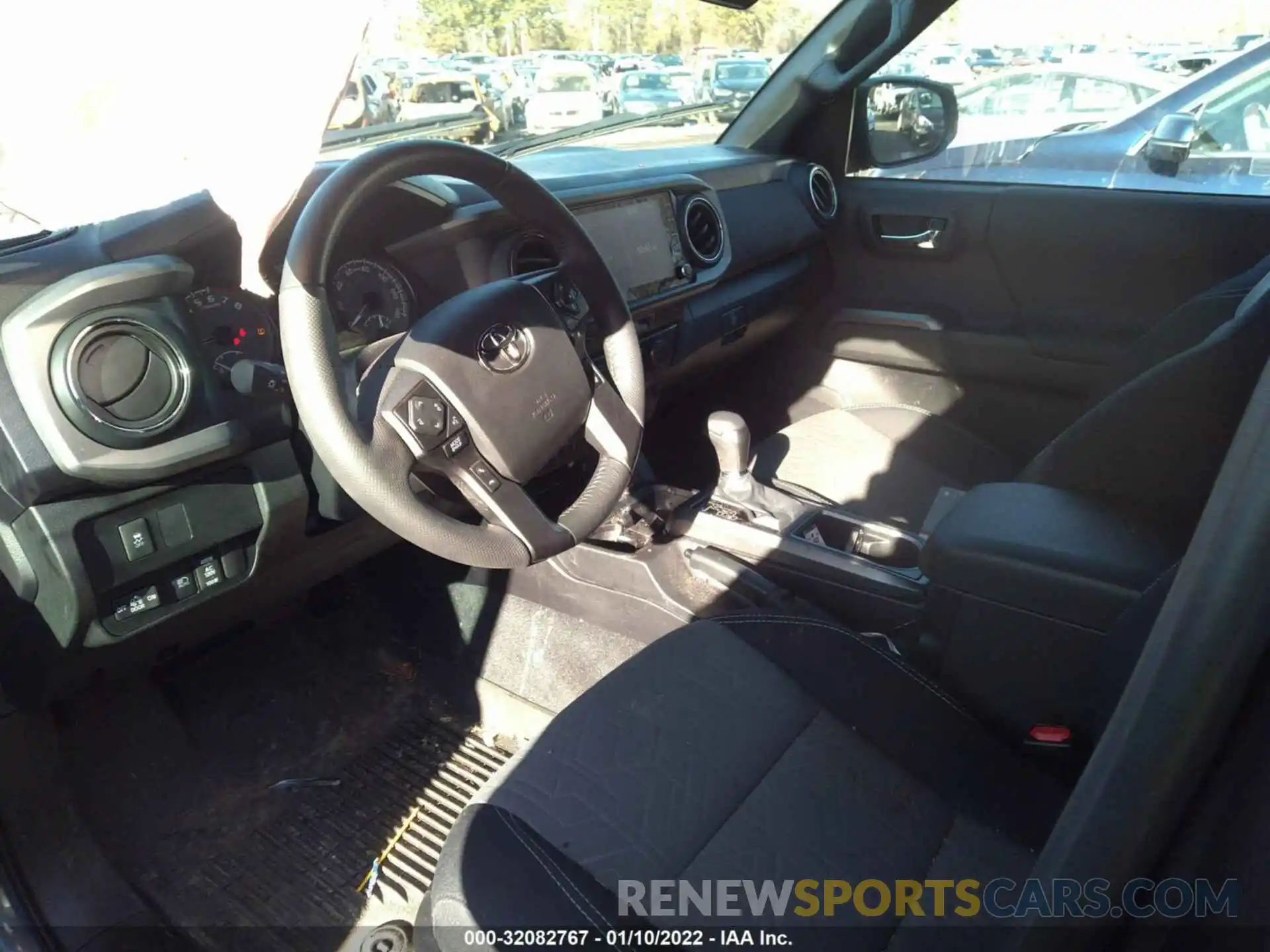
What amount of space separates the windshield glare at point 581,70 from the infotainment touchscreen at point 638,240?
334 millimetres

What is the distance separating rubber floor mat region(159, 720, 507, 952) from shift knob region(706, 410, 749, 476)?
0.84 m

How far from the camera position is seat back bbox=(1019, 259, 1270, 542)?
1.39 meters

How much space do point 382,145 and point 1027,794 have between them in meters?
1.33

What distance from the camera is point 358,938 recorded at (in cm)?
186

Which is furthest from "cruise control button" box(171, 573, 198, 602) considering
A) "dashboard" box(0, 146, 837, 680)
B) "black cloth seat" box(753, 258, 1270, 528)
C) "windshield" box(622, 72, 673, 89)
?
"windshield" box(622, 72, 673, 89)

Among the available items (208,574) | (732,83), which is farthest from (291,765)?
(732,83)

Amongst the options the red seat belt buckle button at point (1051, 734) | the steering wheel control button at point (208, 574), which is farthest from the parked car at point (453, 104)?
the red seat belt buckle button at point (1051, 734)

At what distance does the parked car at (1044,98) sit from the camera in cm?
244

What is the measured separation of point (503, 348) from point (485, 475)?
0.66 ft

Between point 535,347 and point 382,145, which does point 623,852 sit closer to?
point 535,347

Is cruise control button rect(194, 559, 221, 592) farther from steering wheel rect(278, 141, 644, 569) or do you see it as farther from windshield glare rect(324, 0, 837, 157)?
windshield glare rect(324, 0, 837, 157)

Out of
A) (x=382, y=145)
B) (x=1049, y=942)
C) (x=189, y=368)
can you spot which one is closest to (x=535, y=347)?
(x=382, y=145)

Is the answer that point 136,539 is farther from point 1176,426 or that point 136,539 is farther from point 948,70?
point 948,70

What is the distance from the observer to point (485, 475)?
4.95ft
